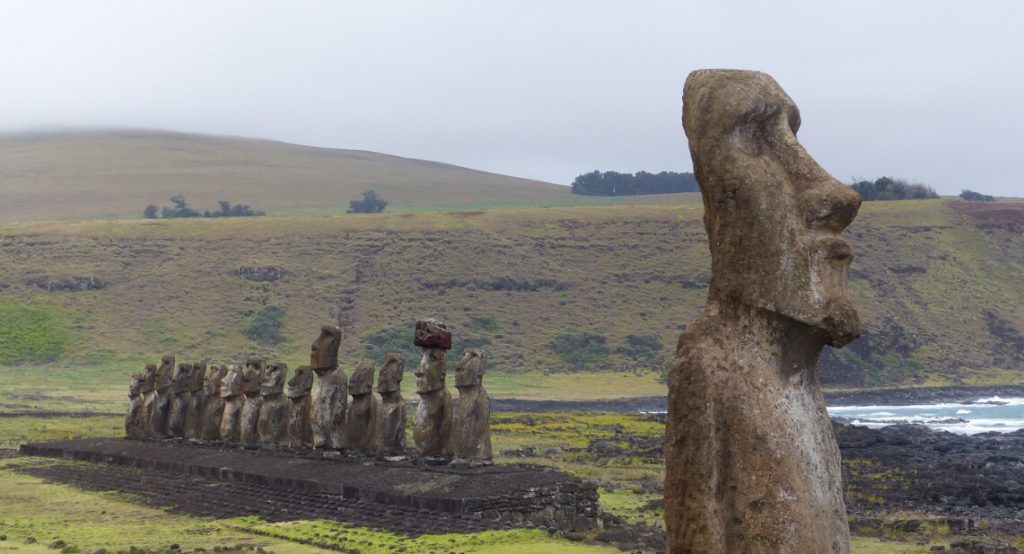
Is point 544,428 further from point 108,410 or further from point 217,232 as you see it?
point 217,232

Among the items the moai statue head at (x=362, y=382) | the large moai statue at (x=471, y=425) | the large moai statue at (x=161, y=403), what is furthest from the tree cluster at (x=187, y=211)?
the large moai statue at (x=471, y=425)

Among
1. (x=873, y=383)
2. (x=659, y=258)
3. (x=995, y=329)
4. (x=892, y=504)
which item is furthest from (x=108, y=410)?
(x=995, y=329)

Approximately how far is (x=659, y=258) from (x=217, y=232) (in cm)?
2746

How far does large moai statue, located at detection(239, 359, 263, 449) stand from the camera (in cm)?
2870

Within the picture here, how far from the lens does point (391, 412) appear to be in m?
25.1

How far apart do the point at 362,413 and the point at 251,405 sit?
419cm

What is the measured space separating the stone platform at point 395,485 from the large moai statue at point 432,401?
0.80 meters

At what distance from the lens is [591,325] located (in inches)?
3105

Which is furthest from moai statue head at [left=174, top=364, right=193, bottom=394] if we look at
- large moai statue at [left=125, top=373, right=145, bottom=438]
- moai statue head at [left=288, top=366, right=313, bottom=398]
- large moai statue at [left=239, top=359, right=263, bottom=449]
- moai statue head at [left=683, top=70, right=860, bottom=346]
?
moai statue head at [left=683, top=70, right=860, bottom=346]

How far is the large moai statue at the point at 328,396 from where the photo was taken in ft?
85.9

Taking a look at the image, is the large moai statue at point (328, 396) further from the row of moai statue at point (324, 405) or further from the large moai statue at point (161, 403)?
the large moai statue at point (161, 403)

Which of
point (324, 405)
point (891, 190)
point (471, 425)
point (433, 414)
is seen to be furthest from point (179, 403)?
point (891, 190)

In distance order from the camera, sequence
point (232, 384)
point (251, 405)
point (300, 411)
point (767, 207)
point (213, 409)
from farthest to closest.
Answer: point (213, 409)
point (232, 384)
point (251, 405)
point (300, 411)
point (767, 207)

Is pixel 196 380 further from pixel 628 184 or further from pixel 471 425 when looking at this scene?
pixel 628 184
